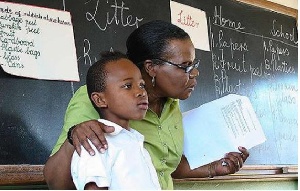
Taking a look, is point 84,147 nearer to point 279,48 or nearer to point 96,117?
point 96,117

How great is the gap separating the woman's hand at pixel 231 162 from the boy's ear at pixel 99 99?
50 cm

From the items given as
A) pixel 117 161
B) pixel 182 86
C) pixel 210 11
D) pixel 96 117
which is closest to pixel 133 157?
pixel 117 161

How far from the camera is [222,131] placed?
70.0 inches

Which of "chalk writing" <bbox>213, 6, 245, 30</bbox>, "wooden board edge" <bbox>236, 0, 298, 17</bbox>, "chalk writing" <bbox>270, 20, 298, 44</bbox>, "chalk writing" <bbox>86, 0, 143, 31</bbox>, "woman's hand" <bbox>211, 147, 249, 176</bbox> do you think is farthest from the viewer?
"chalk writing" <bbox>270, 20, 298, 44</bbox>

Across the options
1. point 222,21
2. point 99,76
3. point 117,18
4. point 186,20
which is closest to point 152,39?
point 99,76

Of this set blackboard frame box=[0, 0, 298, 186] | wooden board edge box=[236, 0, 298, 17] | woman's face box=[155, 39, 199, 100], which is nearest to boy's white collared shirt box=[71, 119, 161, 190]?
woman's face box=[155, 39, 199, 100]

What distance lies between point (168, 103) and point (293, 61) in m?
1.88

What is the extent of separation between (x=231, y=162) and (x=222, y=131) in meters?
0.10

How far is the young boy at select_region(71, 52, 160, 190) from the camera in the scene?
1.30 meters

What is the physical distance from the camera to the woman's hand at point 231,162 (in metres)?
1.76

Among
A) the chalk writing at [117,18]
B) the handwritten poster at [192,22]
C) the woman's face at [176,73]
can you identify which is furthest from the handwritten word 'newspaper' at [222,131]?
the handwritten poster at [192,22]

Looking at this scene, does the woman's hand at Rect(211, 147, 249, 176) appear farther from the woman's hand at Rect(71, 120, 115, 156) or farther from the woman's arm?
the woman's hand at Rect(71, 120, 115, 156)

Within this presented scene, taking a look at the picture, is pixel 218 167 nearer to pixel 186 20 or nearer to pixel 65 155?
pixel 65 155

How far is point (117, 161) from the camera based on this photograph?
1338 millimetres
